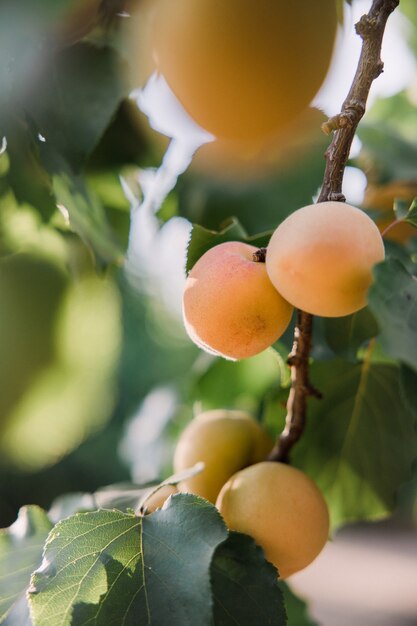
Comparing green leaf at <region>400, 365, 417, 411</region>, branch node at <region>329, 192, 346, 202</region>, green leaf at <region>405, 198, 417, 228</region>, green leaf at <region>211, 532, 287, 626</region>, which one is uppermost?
branch node at <region>329, 192, 346, 202</region>

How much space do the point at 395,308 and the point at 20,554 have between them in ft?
1.00

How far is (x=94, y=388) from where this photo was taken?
0.87 metres

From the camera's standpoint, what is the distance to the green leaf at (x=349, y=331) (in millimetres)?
489

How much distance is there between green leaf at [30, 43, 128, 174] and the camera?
1.70ft

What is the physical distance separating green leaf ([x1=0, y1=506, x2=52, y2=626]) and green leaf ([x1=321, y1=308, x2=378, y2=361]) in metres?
A: 0.24

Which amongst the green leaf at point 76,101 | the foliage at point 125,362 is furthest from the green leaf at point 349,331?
the green leaf at point 76,101

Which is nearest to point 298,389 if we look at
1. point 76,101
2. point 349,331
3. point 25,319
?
point 349,331

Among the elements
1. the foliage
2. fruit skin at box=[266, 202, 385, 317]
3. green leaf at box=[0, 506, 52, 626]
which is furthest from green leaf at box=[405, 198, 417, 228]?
green leaf at box=[0, 506, 52, 626]

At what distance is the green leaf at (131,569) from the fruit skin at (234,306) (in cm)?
10

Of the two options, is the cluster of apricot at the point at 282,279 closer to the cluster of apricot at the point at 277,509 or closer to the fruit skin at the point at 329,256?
the fruit skin at the point at 329,256

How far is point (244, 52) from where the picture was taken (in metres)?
0.51

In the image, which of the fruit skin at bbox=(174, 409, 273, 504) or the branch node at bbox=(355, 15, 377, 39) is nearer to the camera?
the branch node at bbox=(355, 15, 377, 39)

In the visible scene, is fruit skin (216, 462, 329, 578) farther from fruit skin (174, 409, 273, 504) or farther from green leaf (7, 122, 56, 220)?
green leaf (7, 122, 56, 220)

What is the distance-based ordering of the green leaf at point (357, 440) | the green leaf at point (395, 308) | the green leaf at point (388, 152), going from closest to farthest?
the green leaf at point (395, 308)
the green leaf at point (357, 440)
the green leaf at point (388, 152)
